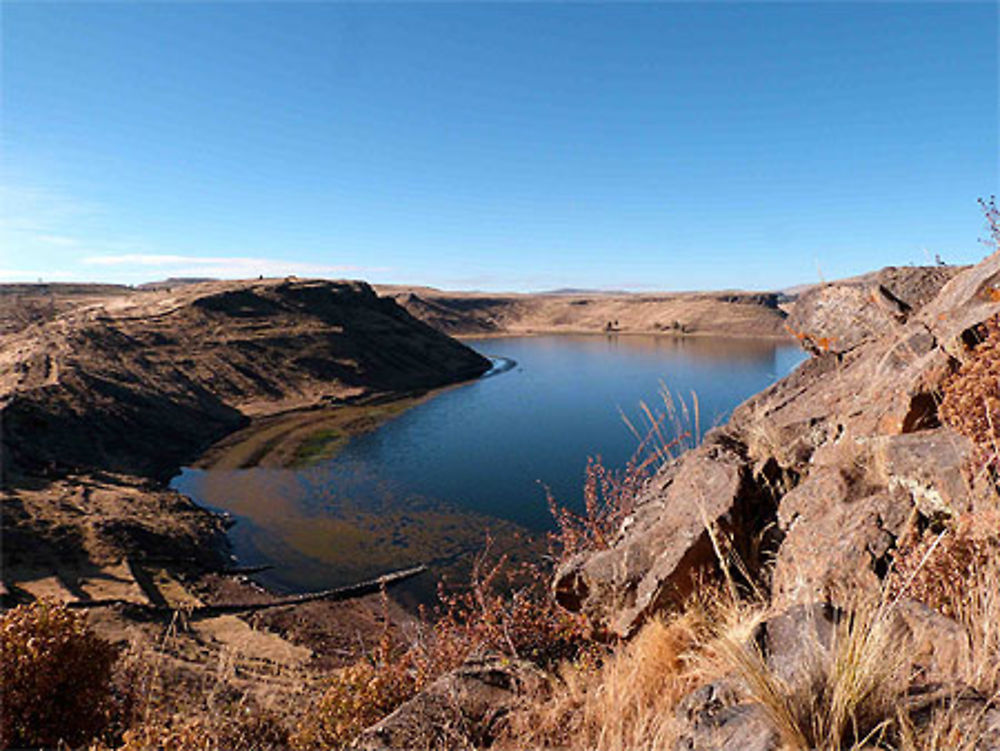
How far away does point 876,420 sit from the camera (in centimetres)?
562

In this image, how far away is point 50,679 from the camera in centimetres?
712

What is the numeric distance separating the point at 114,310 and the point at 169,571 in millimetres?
55148

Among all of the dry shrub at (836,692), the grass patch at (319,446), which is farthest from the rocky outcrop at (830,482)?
the grass patch at (319,446)

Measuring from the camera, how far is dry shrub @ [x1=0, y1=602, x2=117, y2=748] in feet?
22.4

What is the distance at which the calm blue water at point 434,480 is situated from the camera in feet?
77.2

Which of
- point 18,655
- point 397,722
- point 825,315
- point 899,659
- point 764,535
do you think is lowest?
point 18,655

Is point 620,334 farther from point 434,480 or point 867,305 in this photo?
point 867,305

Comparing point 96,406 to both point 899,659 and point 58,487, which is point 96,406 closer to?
point 58,487

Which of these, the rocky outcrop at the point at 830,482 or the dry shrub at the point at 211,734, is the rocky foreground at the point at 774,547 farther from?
the dry shrub at the point at 211,734

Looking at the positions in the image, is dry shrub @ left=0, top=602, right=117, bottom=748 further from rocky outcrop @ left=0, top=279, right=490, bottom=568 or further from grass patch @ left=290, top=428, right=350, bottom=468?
grass patch @ left=290, top=428, right=350, bottom=468

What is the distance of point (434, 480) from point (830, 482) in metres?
28.0

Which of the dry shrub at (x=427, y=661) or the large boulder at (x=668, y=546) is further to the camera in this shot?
the dry shrub at (x=427, y=661)

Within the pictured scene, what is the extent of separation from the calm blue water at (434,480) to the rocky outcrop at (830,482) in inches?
39.1

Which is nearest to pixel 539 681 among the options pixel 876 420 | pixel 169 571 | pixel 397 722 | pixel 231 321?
pixel 397 722
